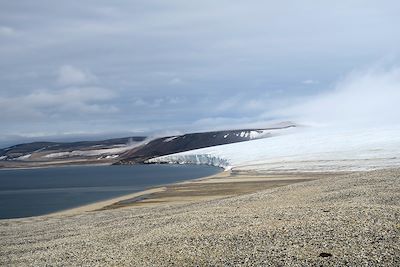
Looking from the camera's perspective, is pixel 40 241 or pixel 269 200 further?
pixel 269 200

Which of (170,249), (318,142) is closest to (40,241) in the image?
(170,249)

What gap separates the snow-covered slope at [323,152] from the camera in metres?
68.5

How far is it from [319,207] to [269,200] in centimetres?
676

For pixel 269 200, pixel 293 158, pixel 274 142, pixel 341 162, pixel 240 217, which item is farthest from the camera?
pixel 274 142

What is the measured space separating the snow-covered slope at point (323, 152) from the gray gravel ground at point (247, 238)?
137 ft

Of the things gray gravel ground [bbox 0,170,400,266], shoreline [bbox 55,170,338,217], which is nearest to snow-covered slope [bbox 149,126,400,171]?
shoreline [bbox 55,170,338,217]

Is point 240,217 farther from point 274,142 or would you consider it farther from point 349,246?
point 274,142

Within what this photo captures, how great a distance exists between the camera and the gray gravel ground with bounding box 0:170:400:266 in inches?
619

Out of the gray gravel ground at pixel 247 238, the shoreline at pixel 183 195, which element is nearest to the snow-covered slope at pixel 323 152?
the shoreline at pixel 183 195

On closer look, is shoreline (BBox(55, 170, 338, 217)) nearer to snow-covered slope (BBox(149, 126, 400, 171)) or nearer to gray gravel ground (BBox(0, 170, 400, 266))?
snow-covered slope (BBox(149, 126, 400, 171))

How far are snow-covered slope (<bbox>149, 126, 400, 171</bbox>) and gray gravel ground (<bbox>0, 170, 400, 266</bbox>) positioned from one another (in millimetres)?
41625

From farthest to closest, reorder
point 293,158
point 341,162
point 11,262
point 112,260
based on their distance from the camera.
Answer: point 293,158
point 341,162
point 11,262
point 112,260

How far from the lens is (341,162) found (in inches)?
2781

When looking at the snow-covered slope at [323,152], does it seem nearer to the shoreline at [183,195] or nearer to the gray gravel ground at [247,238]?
the shoreline at [183,195]
